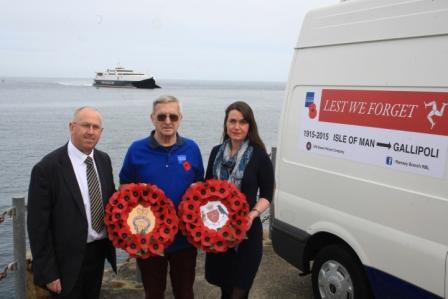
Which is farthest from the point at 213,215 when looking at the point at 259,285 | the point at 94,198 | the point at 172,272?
the point at 259,285

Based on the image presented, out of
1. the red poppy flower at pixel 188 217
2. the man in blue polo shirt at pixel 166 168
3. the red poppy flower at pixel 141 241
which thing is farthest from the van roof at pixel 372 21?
the red poppy flower at pixel 141 241

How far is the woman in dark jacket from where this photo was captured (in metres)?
3.40

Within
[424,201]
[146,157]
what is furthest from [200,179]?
[424,201]

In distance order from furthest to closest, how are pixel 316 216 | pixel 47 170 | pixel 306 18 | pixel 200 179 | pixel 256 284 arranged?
1. pixel 256 284
2. pixel 306 18
3. pixel 316 216
4. pixel 200 179
5. pixel 47 170

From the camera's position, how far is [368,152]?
3529 mm

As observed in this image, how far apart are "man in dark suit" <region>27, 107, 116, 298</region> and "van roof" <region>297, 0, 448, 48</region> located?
203 centimetres

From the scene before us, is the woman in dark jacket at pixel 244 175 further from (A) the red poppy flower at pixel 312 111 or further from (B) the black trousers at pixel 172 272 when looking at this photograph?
(A) the red poppy flower at pixel 312 111

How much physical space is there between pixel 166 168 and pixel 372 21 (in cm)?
186

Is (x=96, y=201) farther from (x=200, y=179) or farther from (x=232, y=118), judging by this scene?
(x=232, y=118)

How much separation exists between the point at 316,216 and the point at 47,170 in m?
2.17

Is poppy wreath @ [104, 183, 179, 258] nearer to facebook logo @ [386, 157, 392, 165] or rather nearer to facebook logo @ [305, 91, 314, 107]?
facebook logo @ [386, 157, 392, 165]

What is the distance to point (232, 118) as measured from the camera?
3.40 m

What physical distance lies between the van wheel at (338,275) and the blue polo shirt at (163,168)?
53.0 inches

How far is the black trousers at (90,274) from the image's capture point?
3225mm
